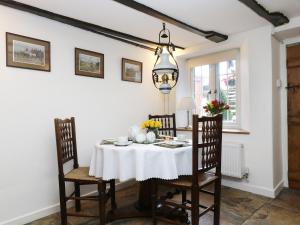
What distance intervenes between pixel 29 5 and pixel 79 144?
1674 mm

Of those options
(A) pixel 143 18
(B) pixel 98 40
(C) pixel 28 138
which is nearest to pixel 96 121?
(C) pixel 28 138

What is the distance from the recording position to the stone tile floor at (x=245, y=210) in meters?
2.34

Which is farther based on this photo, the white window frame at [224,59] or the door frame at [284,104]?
the white window frame at [224,59]

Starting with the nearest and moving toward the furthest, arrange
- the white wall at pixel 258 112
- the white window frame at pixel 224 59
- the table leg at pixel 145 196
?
the table leg at pixel 145 196 < the white wall at pixel 258 112 < the white window frame at pixel 224 59

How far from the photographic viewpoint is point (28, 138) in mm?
2404

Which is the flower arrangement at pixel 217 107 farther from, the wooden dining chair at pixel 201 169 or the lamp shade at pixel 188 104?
the wooden dining chair at pixel 201 169

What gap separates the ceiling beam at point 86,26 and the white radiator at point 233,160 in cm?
202

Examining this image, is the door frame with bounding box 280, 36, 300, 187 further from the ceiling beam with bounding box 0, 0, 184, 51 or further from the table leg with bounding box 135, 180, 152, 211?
the table leg with bounding box 135, 180, 152, 211

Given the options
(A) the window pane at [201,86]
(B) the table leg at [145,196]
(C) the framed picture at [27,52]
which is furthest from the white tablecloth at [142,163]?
(A) the window pane at [201,86]

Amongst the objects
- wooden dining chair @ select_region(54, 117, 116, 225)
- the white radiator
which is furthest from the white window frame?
wooden dining chair @ select_region(54, 117, 116, 225)

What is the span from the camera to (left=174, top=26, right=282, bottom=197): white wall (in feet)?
9.78

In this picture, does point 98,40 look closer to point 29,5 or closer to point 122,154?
point 29,5

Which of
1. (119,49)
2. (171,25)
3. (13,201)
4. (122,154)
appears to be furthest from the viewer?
(119,49)

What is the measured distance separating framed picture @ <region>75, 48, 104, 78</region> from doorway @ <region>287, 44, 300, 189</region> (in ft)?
8.85
